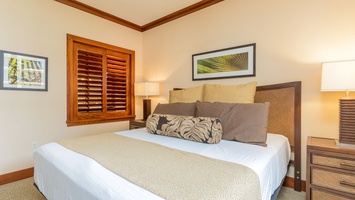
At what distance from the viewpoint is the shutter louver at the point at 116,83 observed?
334 centimetres

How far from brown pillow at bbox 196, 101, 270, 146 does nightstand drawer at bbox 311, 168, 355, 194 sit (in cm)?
50

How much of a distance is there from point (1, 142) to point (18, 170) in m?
0.43

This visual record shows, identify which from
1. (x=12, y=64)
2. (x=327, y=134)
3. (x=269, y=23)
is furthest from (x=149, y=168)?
(x=12, y=64)

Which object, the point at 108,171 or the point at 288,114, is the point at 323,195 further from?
the point at 108,171

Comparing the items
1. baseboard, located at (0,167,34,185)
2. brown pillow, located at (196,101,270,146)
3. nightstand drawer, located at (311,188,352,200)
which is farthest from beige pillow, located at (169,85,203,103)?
baseboard, located at (0,167,34,185)

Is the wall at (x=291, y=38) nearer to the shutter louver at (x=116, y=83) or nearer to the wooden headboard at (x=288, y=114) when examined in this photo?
the wooden headboard at (x=288, y=114)

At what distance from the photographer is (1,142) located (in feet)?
7.30

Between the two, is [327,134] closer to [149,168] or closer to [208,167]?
[208,167]

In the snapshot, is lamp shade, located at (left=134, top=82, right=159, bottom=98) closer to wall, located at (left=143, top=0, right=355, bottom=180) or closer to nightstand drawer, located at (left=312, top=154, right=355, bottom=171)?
wall, located at (left=143, top=0, right=355, bottom=180)

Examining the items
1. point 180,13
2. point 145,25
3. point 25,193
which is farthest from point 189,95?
point 25,193

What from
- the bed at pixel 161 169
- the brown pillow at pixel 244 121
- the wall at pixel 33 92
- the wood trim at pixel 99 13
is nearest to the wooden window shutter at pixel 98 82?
the wall at pixel 33 92

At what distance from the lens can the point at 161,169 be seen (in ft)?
3.44

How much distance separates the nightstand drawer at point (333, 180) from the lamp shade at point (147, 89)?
248 cm

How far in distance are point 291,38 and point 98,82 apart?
114 inches
